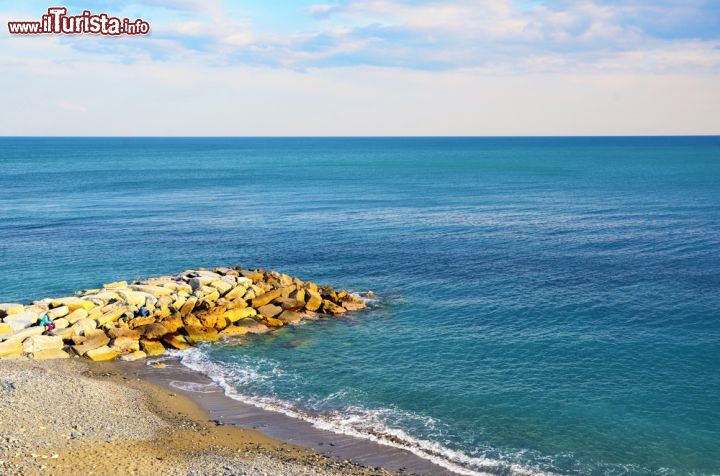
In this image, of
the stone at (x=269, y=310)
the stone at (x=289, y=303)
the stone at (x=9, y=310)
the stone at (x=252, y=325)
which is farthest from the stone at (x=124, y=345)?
the stone at (x=289, y=303)

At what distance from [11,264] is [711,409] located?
67.3 m

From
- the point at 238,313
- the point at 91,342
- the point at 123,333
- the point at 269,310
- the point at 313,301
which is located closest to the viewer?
the point at 91,342

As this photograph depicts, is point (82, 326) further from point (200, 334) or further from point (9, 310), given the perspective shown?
point (200, 334)

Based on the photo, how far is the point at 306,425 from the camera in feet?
119

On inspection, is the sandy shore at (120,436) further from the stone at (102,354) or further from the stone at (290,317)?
the stone at (290,317)

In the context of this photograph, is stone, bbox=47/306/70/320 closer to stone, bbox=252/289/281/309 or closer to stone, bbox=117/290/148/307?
stone, bbox=117/290/148/307

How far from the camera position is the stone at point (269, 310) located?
179 ft

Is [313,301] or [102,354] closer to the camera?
[102,354]

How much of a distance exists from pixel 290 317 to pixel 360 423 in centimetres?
1989

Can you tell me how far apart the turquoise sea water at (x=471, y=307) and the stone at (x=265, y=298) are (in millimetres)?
4747

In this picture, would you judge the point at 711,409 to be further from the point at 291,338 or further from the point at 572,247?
the point at 572,247

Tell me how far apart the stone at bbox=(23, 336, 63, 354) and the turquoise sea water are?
9323 millimetres

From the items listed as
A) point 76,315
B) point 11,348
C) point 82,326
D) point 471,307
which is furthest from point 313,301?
point 11,348

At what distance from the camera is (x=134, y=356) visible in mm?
46500
